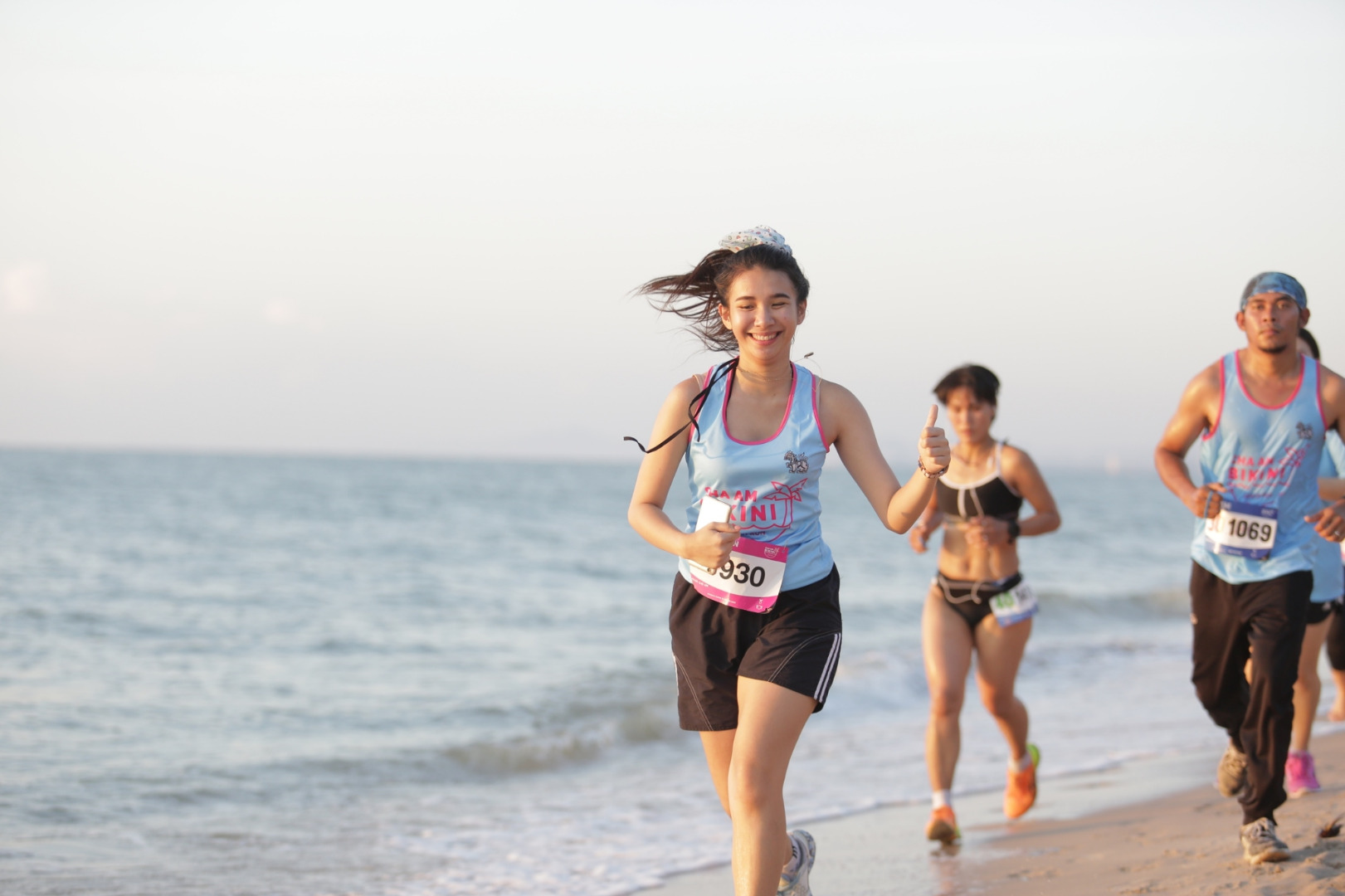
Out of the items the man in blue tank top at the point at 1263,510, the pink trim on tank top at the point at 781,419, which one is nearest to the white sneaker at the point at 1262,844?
the man in blue tank top at the point at 1263,510

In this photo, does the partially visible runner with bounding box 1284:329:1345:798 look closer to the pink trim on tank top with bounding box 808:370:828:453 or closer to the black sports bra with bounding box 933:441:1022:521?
the black sports bra with bounding box 933:441:1022:521

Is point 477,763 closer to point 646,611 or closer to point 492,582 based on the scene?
point 646,611

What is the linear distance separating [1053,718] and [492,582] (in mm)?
11830

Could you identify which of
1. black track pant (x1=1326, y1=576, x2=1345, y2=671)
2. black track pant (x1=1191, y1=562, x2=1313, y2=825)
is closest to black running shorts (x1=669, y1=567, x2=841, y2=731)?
black track pant (x1=1191, y1=562, x2=1313, y2=825)

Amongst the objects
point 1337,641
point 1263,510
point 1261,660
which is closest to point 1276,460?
point 1263,510

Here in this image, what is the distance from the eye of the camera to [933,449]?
3041 mm

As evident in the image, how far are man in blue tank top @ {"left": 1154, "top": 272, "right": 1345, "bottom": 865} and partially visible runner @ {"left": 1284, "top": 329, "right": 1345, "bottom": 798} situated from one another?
4.26ft

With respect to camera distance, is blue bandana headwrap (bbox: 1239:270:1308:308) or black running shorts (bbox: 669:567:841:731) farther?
blue bandana headwrap (bbox: 1239:270:1308:308)

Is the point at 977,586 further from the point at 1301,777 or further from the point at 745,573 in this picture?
the point at 745,573

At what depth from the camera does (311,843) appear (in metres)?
6.07

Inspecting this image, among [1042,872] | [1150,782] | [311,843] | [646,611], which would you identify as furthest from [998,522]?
[646,611]

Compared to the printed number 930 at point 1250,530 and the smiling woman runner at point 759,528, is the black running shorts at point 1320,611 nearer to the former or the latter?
the printed number 930 at point 1250,530

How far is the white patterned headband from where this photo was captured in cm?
352

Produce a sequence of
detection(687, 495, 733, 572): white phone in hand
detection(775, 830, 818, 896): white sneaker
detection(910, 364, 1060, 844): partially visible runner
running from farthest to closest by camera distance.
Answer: detection(910, 364, 1060, 844): partially visible runner, detection(775, 830, 818, 896): white sneaker, detection(687, 495, 733, 572): white phone in hand
